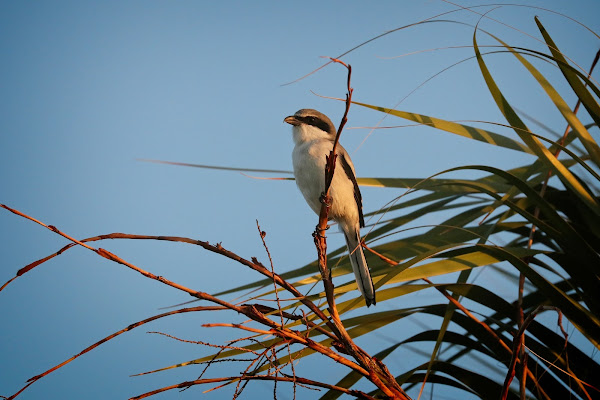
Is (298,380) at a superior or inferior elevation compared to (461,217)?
inferior

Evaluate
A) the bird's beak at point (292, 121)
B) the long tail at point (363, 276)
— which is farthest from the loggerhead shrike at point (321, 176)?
the long tail at point (363, 276)

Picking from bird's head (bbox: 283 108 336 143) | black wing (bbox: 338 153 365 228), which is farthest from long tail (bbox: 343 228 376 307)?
bird's head (bbox: 283 108 336 143)

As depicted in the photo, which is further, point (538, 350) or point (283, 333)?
point (538, 350)

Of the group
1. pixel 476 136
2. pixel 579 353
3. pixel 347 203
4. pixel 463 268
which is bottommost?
pixel 579 353

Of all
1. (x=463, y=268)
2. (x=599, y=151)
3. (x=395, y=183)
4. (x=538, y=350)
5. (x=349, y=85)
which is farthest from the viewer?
(x=395, y=183)

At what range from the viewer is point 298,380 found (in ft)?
2.90

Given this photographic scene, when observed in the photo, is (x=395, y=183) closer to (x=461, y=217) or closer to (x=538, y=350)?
(x=461, y=217)

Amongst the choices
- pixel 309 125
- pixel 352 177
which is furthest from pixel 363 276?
pixel 309 125

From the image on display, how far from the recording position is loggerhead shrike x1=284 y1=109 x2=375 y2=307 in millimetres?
1904

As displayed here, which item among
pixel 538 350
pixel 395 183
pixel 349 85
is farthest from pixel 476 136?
pixel 349 85

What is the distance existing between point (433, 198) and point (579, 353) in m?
0.67

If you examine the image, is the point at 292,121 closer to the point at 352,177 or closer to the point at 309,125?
the point at 309,125

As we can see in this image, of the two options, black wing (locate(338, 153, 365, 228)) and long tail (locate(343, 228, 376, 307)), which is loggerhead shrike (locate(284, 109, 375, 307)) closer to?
black wing (locate(338, 153, 365, 228))

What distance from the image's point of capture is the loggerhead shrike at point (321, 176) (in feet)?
6.25
